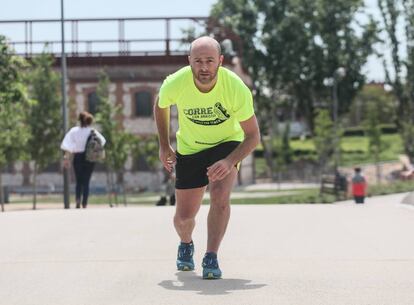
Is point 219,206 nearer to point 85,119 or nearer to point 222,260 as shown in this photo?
point 222,260

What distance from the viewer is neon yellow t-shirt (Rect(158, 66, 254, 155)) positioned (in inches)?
266

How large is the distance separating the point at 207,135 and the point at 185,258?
904 millimetres

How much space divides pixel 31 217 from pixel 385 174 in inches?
2151

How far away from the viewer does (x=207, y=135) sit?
6.98 m

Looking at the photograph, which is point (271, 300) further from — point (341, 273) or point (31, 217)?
point (31, 217)

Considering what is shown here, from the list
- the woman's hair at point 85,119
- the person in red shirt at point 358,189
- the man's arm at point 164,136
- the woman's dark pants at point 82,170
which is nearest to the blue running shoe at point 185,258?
the man's arm at point 164,136

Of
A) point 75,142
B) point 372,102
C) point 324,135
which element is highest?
point 372,102

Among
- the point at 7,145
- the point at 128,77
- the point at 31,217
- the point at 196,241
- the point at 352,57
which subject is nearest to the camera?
the point at 196,241

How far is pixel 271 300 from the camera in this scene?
5789 mm

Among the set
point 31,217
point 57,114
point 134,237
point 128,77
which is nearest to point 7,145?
point 57,114

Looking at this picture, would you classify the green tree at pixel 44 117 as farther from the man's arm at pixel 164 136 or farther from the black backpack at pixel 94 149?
the man's arm at pixel 164 136

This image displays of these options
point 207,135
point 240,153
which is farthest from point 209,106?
point 240,153

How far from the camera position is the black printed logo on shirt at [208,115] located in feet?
22.3

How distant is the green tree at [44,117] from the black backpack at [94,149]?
75.1 feet
